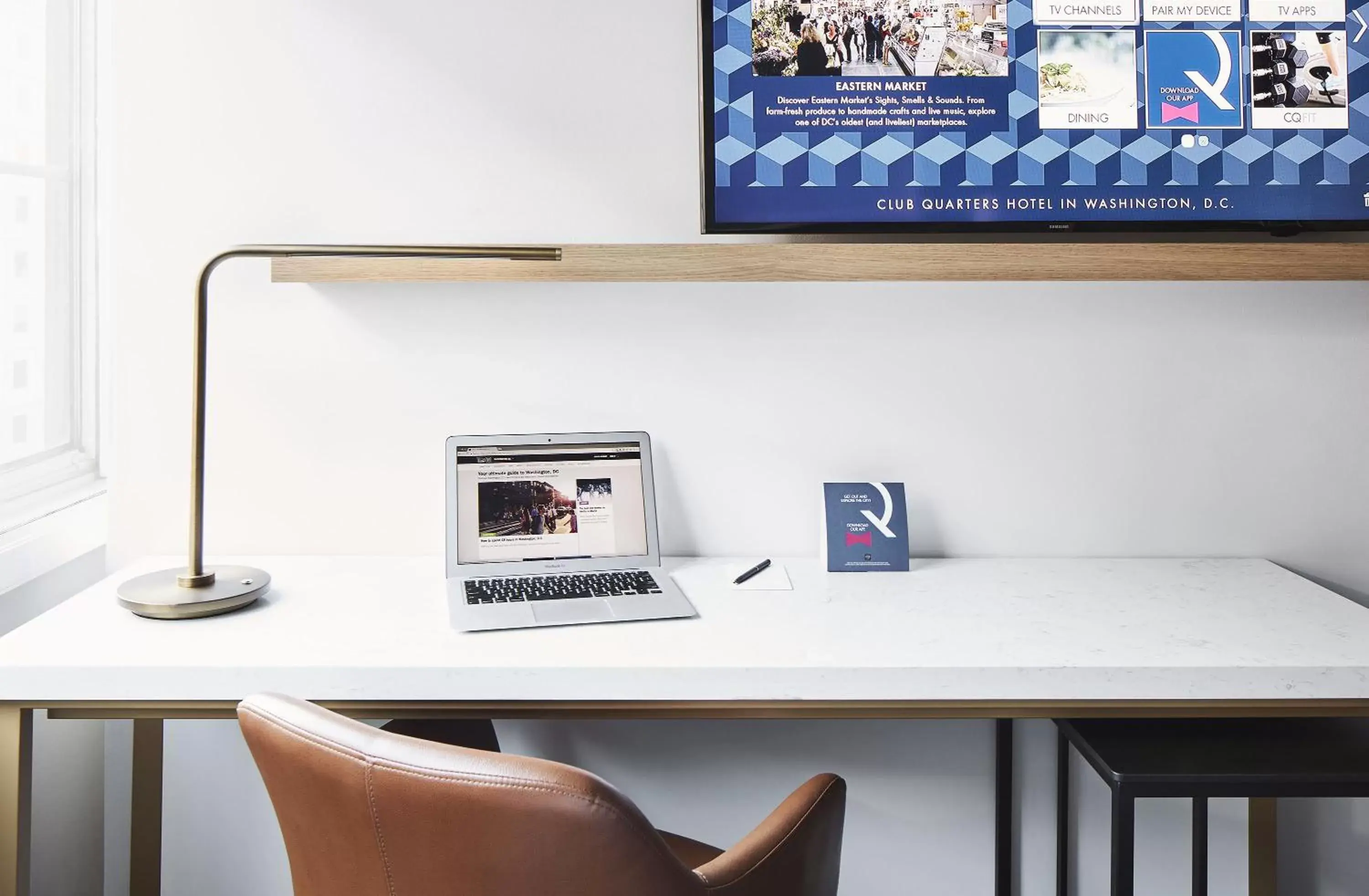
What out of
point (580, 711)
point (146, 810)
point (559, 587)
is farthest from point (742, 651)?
point (146, 810)

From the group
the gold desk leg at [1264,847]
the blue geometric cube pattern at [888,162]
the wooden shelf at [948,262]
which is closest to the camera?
the wooden shelf at [948,262]

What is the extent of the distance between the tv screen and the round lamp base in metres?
0.98

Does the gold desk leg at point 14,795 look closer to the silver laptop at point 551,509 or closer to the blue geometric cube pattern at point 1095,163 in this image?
the silver laptop at point 551,509

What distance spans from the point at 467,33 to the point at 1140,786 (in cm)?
164

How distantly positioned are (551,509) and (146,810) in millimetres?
937

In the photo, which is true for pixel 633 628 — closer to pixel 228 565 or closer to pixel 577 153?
pixel 228 565

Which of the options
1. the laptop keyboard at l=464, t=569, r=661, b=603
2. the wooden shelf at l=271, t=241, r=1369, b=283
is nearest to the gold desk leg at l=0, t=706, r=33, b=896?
the laptop keyboard at l=464, t=569, r=661, b=603

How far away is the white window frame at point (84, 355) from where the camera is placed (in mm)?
1695

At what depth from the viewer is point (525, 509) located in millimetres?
1618

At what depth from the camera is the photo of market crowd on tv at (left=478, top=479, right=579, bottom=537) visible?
1.61 m

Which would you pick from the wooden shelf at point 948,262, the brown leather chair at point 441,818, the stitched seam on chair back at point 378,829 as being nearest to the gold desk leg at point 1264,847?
the wooden shelf at point 948,262

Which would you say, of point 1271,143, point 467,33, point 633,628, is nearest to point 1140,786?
point 633,628

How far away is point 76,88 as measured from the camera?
181 cm

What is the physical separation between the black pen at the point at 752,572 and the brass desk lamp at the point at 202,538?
630 millimetres
